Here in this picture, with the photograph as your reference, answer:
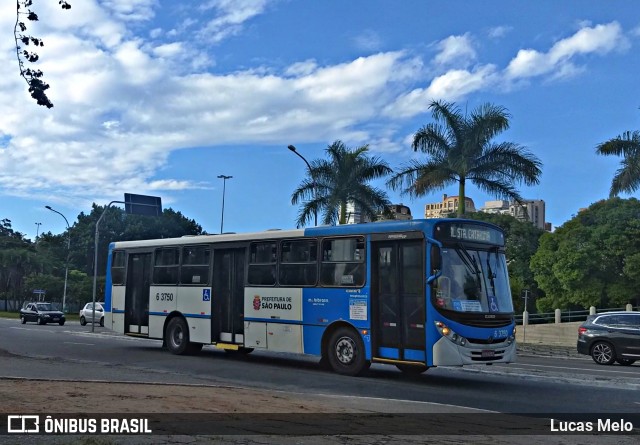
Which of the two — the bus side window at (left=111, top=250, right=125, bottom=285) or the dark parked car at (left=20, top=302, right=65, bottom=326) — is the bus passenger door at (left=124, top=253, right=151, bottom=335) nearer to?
the bus side window at (left=111, top=250, right=125, bottom=285)

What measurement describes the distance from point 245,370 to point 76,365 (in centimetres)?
384

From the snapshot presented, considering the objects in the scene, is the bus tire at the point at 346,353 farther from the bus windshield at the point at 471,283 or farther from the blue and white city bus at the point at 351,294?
the bus windshield at the point at 471,283

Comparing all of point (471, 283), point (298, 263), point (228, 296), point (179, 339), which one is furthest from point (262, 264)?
point (471, 283)

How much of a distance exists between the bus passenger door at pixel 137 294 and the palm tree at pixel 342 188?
52.9 ft

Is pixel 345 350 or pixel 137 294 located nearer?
pixel 345 350

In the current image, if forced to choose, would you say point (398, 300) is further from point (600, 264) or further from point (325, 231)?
point (600, 264)

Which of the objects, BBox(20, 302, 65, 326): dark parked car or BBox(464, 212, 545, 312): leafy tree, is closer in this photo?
BBox(20, 302, 65, 326): dark parked car

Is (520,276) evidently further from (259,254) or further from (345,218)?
(259,254)

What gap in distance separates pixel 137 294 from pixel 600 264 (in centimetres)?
3457

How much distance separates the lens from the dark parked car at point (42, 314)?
4438 cm

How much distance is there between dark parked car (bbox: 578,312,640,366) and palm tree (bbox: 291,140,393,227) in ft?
54.9

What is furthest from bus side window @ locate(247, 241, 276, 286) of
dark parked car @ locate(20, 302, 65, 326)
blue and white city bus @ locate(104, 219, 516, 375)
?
dark parked car @ locate(20, 302, 65, 326)

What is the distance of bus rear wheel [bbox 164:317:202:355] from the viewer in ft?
64.6

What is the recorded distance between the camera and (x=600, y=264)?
46.6m
